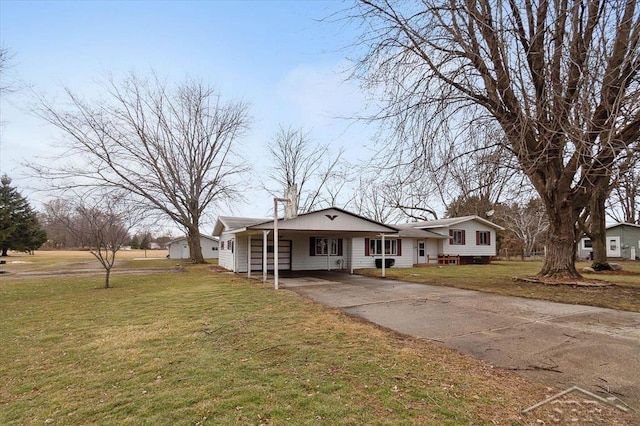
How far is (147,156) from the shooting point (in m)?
25.9

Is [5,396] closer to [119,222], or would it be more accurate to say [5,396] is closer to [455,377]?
[455,377]

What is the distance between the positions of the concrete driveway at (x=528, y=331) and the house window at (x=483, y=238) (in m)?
18.4

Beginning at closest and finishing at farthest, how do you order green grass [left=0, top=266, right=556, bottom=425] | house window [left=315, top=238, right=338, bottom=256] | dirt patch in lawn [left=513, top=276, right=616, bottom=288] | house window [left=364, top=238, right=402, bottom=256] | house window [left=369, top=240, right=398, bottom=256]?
green grass [left=0, top=266, right=556, bottom=425], dirt patch in lawn [left=513, top=276, right=616, bottom=288], house window [left=315, top=238, right=338, bottom=256], house window [left=364, top=238, right=402, bottom=256], house window [left=369, top=240, right=398, bottom=256]

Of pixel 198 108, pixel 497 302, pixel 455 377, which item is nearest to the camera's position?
pixel 455 377

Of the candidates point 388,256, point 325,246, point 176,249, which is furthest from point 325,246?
point 176,249

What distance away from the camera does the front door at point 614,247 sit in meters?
31.9

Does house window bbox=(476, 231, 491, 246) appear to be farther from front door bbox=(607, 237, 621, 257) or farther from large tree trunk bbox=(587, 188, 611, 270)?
front door bbox=(607, 237, 621, 257)

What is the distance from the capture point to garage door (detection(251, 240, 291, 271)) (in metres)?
19.0

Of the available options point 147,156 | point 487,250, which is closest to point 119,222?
point 147,156

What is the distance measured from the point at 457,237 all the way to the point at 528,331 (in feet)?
70.6

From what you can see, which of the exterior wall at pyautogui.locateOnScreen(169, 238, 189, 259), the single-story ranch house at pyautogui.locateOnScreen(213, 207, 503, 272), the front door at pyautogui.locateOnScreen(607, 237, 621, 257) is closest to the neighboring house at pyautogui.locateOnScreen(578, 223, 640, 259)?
the front door at pyautogui.locateOnScreen(607, 237, 621, 257)

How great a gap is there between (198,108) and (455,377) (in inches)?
1140

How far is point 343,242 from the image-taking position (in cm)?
2128

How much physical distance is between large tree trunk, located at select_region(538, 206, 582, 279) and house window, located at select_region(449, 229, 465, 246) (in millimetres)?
13589
